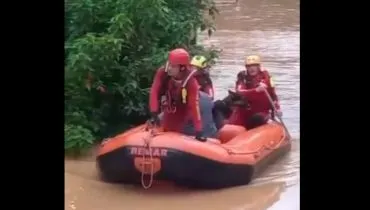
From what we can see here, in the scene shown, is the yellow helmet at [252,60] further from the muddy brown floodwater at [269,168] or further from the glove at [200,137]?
the glove at [200,137]

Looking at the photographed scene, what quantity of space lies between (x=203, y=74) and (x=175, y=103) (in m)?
0.14

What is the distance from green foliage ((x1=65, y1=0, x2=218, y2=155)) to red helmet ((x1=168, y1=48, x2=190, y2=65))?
0.09 feet

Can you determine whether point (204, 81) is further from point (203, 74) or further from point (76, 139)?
point (76, 139)

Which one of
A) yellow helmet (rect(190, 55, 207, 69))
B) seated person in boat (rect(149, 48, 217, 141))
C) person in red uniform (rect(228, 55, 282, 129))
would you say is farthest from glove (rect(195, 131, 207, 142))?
yellow helmet (rect(190, 55, 207, 69))

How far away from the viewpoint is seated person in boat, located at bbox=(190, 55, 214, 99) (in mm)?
2943

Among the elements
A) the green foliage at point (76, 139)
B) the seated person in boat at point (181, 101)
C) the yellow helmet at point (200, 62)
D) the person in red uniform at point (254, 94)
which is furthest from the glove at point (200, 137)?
the green foliage at point (76, 139)

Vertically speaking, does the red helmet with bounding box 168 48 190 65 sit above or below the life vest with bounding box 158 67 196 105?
above

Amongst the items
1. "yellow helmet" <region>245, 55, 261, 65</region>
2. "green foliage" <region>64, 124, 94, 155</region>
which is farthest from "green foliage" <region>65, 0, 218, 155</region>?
"yellow helmet" <region>245, 55, 261, 65</region>

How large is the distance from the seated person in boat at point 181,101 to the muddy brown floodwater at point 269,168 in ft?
0.27

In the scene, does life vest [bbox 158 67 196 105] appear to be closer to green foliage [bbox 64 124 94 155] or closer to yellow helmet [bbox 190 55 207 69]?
yellow helmet [bbox 190 55 207 69]

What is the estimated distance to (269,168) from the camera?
293 cm

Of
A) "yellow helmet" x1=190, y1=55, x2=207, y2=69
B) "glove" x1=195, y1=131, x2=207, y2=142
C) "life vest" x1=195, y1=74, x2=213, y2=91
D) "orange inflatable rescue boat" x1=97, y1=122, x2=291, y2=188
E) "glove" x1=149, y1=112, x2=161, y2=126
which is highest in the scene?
"yellow helmet" x1=190, y1=55, x2=207, y2=69

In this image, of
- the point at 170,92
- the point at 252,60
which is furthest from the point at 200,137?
the point at 252,60
